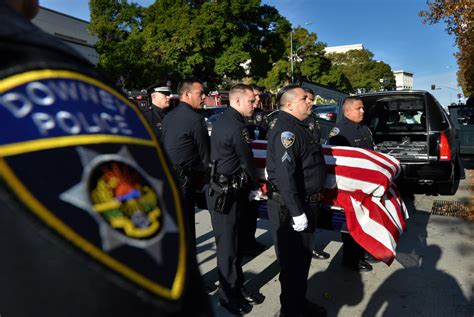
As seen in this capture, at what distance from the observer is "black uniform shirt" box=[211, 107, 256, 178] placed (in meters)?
3.25

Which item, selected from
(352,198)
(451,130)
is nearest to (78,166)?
(352,198)

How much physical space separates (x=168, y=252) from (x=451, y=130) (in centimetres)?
688

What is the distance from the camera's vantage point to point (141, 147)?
22.3 inches

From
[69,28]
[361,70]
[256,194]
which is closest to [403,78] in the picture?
[361,70]

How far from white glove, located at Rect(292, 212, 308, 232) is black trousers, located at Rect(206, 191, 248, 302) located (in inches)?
26.0

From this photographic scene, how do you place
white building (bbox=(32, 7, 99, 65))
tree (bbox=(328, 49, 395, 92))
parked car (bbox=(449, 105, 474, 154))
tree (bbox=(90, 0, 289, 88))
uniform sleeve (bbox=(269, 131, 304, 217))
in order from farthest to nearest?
1. tree (bbox=(328, 49, 395, 92))
2. white building (bbox=(32, 7, 99, 65))
3. tree (bbox=(90, 0, 289, 88))
4. parked car (bbox=(449, 105, 474, 154))
5. uniform sleeve (bbox=(269, 131, 304, 217))

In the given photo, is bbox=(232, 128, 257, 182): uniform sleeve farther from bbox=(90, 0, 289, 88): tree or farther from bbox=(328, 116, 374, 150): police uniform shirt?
bbox=(90, 0, 289, 88): tree

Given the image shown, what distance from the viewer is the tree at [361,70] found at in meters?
60.8

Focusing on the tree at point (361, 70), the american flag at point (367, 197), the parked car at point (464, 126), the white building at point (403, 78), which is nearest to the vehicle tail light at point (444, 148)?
the american flag at point (367, 197)

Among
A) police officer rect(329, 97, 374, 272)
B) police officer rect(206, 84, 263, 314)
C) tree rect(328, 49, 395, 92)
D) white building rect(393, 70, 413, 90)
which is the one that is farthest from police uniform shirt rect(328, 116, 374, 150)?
white building rect(393, 70, 413, 90)

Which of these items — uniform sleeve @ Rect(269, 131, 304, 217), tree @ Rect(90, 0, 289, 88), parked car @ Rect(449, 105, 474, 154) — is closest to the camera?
uniform sleeve @ Rect(269, 131, 304, 217)

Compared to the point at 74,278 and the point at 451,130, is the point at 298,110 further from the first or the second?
the point at 451,130

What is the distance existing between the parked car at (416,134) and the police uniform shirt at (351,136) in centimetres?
200

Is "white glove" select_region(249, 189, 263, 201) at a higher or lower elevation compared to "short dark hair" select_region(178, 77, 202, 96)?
lower
